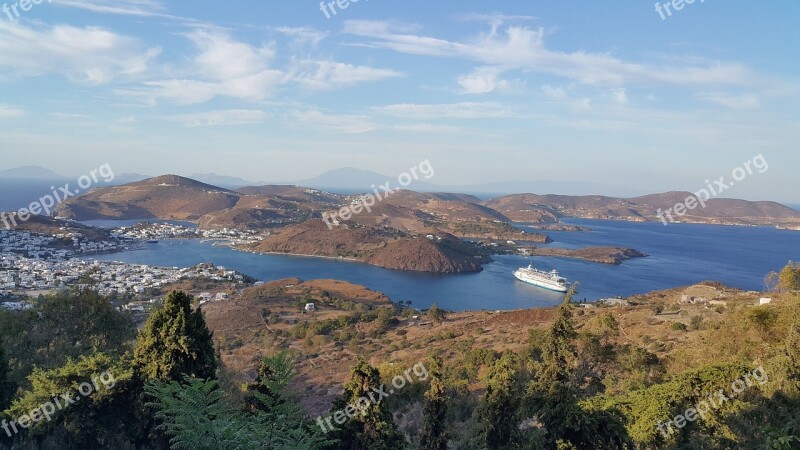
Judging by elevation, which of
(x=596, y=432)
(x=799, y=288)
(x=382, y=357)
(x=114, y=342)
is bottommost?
(x=382, y=357)

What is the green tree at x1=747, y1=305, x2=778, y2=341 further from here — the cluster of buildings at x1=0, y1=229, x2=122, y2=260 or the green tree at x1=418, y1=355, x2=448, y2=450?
the cluster of buildings at x1=0, y1=229, x2=122, y2=260

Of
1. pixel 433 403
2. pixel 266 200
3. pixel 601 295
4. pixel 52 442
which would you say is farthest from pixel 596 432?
pixel 266 200

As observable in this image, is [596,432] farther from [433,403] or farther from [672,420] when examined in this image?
[433,403]

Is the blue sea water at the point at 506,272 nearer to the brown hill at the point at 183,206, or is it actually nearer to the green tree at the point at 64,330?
the brown hill at the point at 183,206

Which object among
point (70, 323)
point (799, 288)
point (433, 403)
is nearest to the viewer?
point (433, 403)

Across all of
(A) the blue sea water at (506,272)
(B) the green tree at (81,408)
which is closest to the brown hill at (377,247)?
(A) the blue sea water at (506,272)

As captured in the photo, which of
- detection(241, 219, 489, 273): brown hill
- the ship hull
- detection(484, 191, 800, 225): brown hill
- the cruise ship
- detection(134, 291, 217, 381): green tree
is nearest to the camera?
detection(134, 291, 217, 381): green tree

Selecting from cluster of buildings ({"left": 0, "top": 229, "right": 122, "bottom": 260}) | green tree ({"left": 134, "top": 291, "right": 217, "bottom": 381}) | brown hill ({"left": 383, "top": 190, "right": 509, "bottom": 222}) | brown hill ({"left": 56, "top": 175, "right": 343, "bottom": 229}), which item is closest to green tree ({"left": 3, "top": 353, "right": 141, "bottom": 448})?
green tree ({"left": 134, "top": 291, "right": 217, "bottom": 381})
